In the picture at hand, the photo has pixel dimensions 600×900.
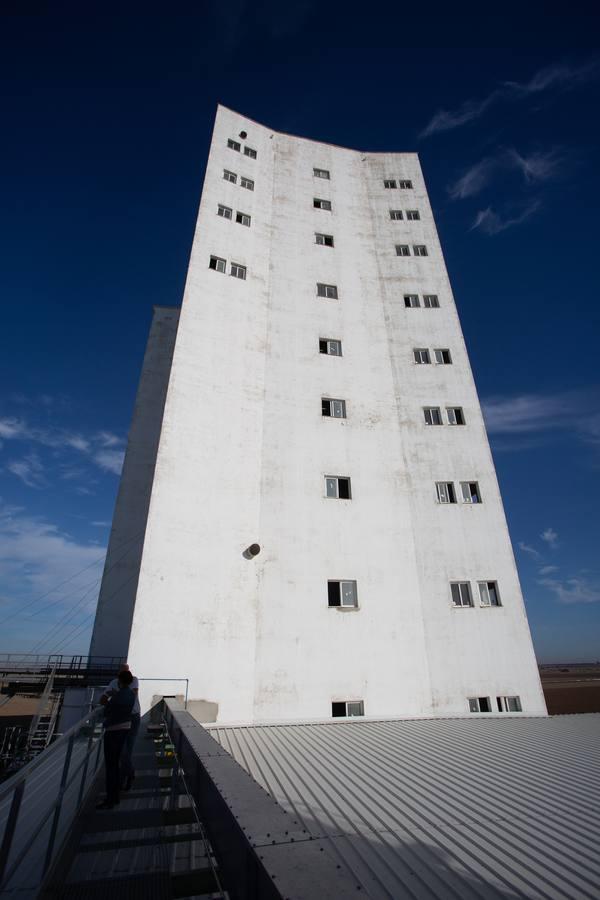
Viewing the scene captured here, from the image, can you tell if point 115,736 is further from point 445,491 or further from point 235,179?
point 235,179

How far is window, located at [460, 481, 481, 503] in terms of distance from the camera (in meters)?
17.4

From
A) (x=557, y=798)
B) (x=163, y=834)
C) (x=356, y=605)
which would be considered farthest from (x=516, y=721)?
(x=163, y=834)

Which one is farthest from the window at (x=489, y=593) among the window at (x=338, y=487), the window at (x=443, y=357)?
the window at (x=443, y=357)

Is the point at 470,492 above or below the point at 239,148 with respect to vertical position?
below

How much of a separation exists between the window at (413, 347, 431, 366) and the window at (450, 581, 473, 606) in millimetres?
10093

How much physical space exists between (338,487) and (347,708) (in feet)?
25.2

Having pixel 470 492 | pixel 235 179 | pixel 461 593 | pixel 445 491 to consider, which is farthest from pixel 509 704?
pixel 235 179

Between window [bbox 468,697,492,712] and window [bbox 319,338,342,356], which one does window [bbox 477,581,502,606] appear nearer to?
window [bbox 468,697,492,712]

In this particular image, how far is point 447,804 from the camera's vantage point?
6.00m

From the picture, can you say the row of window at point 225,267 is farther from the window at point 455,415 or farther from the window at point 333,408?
the window at point 455,415

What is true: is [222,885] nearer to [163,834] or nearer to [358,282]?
[163,834]

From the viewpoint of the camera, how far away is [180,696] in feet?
40.1

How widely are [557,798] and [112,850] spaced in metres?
6.28

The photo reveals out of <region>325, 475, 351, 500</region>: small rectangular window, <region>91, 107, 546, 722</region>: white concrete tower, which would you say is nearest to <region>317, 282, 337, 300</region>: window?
<region>91, 107, 546, 722</region>: white concrete tower
